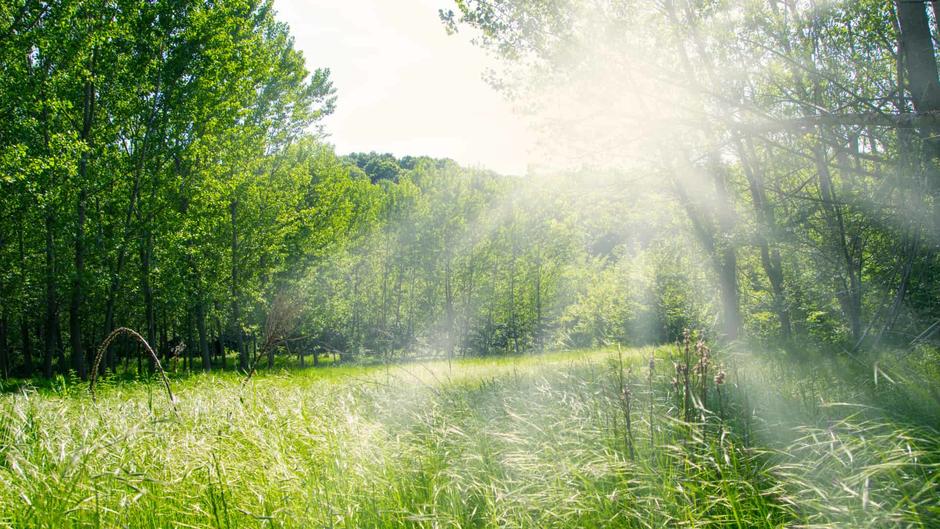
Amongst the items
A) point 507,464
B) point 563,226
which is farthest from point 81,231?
point 507,464

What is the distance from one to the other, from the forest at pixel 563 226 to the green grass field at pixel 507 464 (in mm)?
32

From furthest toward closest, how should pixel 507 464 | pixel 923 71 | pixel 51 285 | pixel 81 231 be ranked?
pixel 51 285 → pixel 81 231 → pixel 923 71 → pixel 507 464

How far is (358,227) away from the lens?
27781 mm

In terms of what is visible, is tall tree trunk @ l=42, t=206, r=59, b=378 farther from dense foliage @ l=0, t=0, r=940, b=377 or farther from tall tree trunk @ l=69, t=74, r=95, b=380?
tall tree trunk @ l=69, t=74, r=95, b=380

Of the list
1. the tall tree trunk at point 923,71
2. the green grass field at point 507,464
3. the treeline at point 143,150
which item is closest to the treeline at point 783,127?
the tall tree trunk at point 923,71

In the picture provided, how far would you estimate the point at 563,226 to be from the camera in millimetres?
12570

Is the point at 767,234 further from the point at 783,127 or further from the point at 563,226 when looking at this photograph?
the point at 563,226

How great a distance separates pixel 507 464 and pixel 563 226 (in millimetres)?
9978

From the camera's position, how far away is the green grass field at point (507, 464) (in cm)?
242

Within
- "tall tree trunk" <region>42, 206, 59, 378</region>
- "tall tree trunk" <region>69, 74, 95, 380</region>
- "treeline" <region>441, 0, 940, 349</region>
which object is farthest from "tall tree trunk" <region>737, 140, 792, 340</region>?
"tall tree trunk" <region>42, 206, 59, 378</region>

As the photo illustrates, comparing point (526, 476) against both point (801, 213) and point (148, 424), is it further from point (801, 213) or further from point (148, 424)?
Result: point (801, 213)

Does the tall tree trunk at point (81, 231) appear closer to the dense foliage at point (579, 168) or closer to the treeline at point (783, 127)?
the dense foliage at point (579, 168)

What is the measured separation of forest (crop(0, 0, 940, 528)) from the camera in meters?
2.77

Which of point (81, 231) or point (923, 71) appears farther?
point (81, 231)
